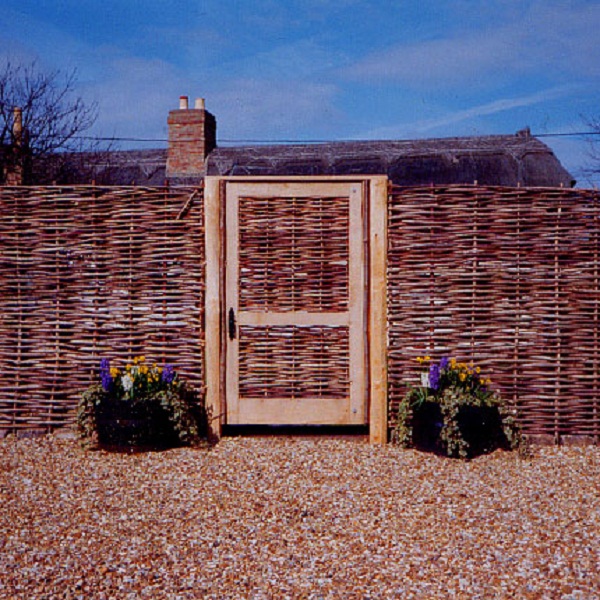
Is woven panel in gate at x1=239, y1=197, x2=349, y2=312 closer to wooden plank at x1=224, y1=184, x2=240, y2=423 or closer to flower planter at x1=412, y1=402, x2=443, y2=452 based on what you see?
wooden plank at x1=224, y1=184, x2=240, y2=423

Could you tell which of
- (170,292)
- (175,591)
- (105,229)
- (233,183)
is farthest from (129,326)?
(175,591)

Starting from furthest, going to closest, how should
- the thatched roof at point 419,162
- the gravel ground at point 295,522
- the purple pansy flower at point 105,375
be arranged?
the thatched roof at point 419,162 < the purple pansy flower at point 105,375 < the gravel ground at point 295,522

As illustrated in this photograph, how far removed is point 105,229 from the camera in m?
6.38

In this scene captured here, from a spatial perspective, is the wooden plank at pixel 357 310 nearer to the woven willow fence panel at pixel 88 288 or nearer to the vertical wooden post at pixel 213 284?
the vertical wooden post at pixel 213 284

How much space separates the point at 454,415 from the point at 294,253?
1899mm

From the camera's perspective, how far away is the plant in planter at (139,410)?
593cm

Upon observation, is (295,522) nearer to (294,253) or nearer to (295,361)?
(295,361)

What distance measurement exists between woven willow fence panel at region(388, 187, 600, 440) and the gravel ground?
81 cm

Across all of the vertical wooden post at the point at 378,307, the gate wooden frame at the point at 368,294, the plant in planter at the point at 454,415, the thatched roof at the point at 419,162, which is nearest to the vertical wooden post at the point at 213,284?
the gate wooden frame at the point at 368,294

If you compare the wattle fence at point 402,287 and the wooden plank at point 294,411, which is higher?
the wattle fence at point 402,287

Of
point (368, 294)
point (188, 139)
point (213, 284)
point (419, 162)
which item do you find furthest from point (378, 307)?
point (188, 139)

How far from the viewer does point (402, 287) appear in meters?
6.27

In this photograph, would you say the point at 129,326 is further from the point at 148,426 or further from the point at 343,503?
the point at 343,503

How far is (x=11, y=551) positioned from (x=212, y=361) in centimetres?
264
